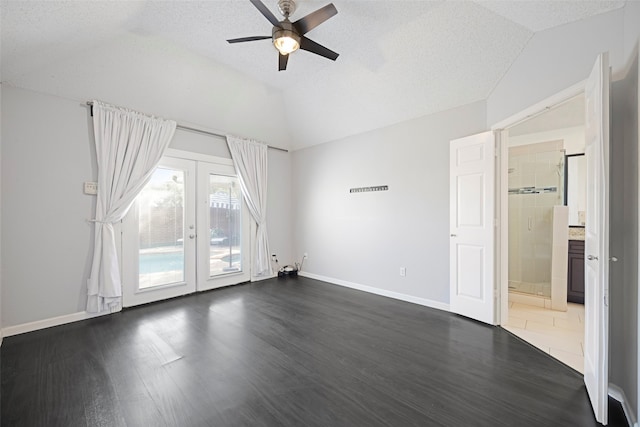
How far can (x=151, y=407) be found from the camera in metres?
1.77

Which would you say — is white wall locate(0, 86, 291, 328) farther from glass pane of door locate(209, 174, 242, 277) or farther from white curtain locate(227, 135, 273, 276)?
white curtain locate(227, 135, 273, 276)

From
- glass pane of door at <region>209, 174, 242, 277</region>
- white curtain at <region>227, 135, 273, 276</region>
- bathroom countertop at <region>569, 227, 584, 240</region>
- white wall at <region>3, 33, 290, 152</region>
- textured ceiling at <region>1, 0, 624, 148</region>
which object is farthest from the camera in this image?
white curtain at <region>227, 135, 273, 276</region>

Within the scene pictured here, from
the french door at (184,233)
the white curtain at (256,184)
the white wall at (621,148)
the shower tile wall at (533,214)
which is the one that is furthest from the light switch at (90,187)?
the shower tile wall at (533,214)

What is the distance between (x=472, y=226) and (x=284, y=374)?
2784 mm

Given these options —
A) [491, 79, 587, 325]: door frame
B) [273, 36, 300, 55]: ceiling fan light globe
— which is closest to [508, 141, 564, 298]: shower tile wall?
[491, 79, 587, 325]: door frame

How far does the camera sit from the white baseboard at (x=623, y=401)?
1616 millimetres

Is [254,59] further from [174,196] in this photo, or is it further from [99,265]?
[99,265]

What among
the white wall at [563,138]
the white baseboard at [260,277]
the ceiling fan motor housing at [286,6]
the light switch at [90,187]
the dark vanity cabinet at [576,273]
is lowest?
the white baseboard at [260,277]

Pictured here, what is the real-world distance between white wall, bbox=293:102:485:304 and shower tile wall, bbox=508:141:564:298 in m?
1.71

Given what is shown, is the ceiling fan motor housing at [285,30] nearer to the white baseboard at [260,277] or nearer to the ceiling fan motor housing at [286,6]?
the ceiling fan motor housing at [286,6]

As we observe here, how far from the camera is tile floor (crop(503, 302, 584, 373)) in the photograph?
2463 millimetres

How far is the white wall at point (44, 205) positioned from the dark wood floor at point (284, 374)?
1.37 ft

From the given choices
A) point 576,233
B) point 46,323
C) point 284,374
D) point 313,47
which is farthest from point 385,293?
point 46,323

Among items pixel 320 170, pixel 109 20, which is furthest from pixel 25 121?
pixel 320 170
